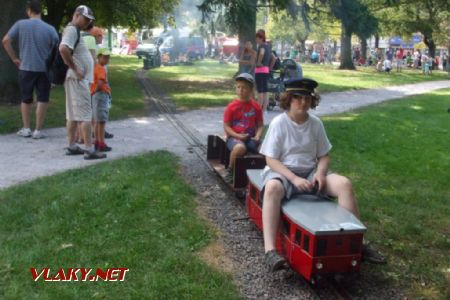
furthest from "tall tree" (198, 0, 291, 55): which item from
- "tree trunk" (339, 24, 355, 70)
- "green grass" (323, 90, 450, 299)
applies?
"tree trunk" (339, 24, 355, 70)

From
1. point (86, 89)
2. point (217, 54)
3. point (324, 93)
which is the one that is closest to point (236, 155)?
point (86, 89)

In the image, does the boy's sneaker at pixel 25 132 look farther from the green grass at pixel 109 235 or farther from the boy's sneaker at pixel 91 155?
the green grass at pixel 109 235

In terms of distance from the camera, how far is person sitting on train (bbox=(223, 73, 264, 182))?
249 inches

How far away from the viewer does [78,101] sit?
762 cm

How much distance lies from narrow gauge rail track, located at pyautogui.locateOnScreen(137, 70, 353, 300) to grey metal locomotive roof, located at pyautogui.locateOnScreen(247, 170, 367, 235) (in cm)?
49

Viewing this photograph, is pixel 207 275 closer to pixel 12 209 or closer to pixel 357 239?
pixel 357 239

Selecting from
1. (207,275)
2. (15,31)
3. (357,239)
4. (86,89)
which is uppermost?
(15,31)

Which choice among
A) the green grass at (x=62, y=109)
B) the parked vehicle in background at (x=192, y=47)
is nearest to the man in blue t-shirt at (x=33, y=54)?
the green grass at (x=62, y=109)

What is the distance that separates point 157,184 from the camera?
6.47 metres

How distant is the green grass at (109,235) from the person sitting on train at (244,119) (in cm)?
81

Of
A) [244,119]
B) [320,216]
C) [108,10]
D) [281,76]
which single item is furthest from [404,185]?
[108,10]

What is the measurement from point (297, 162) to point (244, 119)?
176 cm

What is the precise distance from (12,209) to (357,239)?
344cm

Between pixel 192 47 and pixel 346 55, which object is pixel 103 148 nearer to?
pixel 346 55
